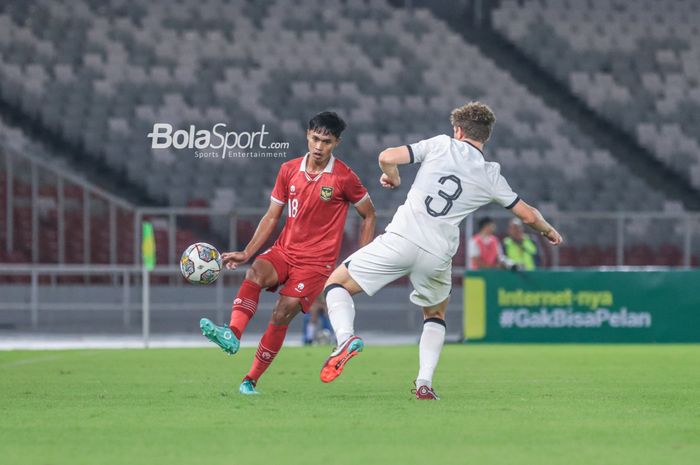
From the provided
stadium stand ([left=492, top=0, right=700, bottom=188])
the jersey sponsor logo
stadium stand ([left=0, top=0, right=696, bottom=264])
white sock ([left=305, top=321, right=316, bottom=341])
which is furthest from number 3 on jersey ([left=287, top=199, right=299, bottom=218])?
stadium stand ([left=492, top=0, right=700, bottom=188])

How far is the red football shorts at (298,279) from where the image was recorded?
8.66 metres

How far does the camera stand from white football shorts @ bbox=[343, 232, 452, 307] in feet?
25.8

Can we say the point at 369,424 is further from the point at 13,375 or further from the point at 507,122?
the point at 507,122

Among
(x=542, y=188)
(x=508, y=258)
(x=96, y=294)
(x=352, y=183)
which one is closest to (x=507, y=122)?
(x=542, y=188)

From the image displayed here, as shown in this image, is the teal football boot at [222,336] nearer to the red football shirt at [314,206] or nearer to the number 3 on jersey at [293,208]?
the red football shirt at [314,206]

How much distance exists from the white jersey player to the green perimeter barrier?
944 cm

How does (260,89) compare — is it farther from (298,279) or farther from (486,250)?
(298,279)

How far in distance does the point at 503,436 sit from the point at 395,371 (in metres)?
5.29

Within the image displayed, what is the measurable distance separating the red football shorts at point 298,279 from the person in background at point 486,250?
9.10 meters

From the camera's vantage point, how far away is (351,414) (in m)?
7.27

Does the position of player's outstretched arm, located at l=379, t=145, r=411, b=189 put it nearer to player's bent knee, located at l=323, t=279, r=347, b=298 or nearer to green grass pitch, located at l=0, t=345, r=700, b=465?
player's bent knee, located at l=323, t=279, r=347, b=298

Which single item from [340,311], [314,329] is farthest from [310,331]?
[340,311]

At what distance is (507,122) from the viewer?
25219 mm

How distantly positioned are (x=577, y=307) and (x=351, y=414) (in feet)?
34.8
